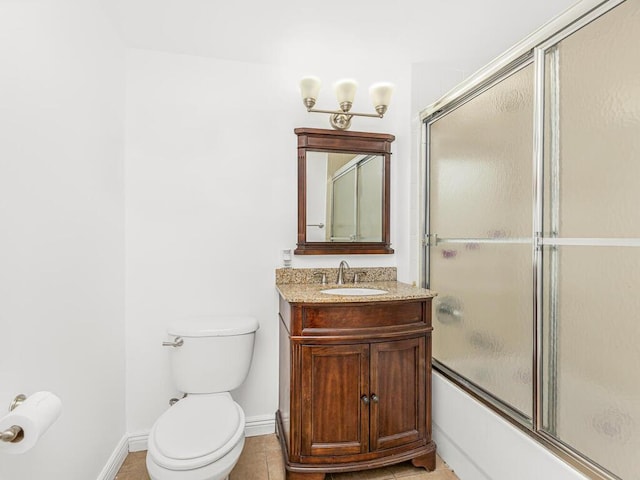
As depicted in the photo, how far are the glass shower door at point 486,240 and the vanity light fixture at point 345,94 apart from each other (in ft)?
1.12

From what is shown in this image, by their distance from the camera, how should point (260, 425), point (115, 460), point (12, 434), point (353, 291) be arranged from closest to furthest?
point (12, 434) → point (115, 460) → point (353, 291) → point (260, 425)

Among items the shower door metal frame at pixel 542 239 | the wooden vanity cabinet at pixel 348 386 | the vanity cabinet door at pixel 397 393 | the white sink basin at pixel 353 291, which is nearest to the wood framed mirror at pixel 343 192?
the white sink basin at pixel 353 291

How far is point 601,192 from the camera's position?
1152 mm

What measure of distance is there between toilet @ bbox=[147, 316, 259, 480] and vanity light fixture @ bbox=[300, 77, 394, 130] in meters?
1.26

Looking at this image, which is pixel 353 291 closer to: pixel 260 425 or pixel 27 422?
pixel 260 425

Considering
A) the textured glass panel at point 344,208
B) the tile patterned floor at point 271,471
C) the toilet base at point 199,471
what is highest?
the textured glass panel at point 344,208

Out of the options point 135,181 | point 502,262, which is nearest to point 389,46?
point 502,262

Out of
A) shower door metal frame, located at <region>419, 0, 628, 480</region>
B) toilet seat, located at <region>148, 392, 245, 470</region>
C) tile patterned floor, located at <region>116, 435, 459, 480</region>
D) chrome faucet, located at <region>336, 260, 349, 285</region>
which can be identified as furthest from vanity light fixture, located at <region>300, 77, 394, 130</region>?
tile patterned floor, located at <region>116, 435, 459, 480</region>

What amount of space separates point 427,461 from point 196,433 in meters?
1.13

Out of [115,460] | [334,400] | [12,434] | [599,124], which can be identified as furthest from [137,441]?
[599,124]

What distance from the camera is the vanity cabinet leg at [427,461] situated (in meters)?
1.80

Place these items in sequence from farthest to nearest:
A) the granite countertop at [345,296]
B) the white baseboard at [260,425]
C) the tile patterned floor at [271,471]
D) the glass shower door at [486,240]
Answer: the white baseboard at [260,425]
the tile patterned floor at [271,471]
the granite countertop at [345,296]
the glass shower door at [486,240]

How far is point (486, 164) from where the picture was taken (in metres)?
1.71

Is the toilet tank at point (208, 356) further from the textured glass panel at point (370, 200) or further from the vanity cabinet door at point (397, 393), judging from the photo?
the textured glass panel at point (370, 200)
